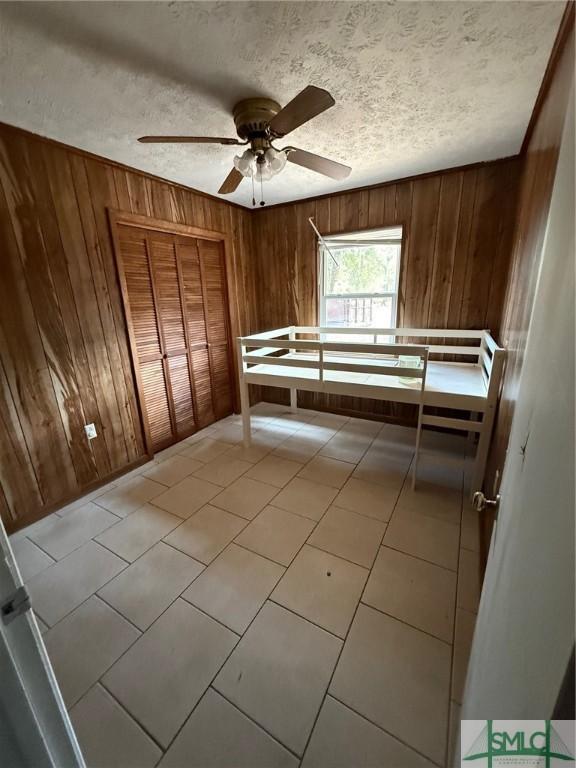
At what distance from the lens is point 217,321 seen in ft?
11.1

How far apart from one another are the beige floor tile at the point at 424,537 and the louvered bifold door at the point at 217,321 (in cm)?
229

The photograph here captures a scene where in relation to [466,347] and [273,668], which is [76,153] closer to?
[273,668]

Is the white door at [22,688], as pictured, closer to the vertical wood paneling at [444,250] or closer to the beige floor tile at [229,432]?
the beige floor tile at [229,432]

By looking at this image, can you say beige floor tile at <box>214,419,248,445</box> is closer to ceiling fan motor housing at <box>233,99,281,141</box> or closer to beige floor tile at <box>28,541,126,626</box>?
beige floor tile at <box>28,541,126,626</box>

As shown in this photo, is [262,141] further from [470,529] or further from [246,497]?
[470,529]

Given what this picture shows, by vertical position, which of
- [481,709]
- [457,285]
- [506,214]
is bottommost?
[481,709]

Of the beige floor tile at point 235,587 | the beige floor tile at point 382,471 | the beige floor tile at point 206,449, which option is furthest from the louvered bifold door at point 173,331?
the beige floor tile at point 382,471

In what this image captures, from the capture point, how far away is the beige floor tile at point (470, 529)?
68.2 inches

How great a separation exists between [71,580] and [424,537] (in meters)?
1.94

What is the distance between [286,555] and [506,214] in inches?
118

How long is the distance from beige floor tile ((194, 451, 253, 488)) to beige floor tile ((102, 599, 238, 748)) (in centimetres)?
103

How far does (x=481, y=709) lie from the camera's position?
66 centimetres

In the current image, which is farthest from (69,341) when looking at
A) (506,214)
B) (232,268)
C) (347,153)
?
(506,214)

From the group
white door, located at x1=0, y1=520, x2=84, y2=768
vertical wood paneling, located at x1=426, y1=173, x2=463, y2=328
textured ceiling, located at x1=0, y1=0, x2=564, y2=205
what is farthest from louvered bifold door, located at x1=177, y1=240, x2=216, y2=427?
white door, located at x1=0, y1=520, x2=84, y2=768
